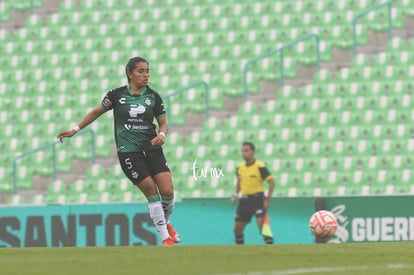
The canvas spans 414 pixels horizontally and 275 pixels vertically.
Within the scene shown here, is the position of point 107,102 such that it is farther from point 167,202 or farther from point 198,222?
point 198,222

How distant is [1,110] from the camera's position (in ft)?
83.6

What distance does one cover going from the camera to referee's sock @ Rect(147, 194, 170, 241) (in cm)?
Answer: 1312

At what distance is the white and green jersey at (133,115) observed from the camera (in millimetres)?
13047

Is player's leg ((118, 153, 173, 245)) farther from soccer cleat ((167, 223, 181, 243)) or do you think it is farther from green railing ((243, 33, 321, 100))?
green railing ((243, 33, 321, 100))

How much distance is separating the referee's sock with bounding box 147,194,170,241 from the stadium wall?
20.9 ft

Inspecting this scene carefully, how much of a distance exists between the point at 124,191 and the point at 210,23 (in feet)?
15.7

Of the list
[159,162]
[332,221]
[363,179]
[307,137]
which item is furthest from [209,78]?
[159,162]

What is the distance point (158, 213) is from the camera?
13125mm

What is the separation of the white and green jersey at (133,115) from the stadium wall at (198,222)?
21.7 feet

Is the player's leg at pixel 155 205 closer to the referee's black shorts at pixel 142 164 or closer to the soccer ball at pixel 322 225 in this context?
the referee's black shorts at pixel 142 164

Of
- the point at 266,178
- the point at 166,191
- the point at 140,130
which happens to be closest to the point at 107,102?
the point at 140,130

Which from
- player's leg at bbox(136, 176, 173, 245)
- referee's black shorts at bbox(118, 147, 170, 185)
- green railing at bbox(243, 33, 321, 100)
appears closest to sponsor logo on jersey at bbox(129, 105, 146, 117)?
referee's black shorts at bbox(118, 147, 170, 185)

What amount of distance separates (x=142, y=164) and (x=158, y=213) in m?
0.55

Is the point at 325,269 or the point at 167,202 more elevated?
the point at 167,202
